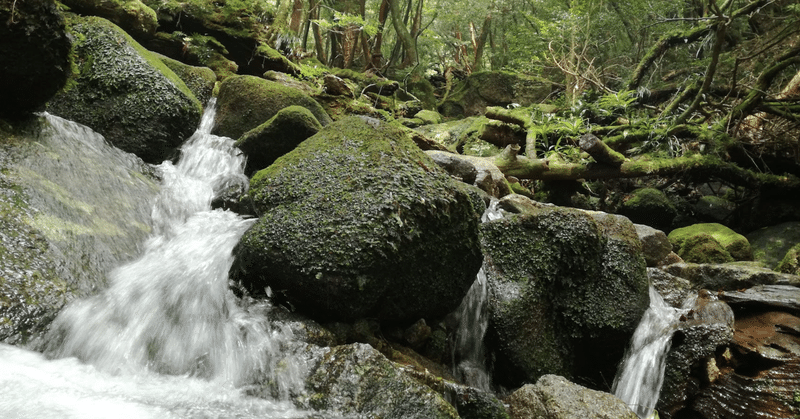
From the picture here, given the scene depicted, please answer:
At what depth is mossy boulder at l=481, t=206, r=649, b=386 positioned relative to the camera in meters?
4.59

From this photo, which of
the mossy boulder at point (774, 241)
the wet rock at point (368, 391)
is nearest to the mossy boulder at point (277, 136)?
the wet rock at point (368, 391)

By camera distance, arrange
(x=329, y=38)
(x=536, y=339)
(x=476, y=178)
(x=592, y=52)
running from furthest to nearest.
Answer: (x=329, y=38), (x=592, y=52), (x=476, y=178), (x=536, y=339)

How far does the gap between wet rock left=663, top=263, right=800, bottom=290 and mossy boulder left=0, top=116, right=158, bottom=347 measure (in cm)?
665

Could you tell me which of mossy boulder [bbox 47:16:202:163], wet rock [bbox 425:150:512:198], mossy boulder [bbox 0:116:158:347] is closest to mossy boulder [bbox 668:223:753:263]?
wet rock [bbox 425:150:512:198]

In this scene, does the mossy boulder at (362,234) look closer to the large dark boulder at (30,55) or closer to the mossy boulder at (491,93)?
the large dark boulder at (30,55)

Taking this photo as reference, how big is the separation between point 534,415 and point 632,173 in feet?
21.7

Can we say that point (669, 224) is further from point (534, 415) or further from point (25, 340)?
point (25, 340)

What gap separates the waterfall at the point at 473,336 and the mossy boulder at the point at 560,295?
0.35 feet

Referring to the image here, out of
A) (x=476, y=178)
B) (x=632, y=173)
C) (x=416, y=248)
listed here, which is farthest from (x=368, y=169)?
(x=632, y=173)

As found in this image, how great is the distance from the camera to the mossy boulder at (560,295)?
4586 millimetres

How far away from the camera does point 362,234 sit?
3.66 metres

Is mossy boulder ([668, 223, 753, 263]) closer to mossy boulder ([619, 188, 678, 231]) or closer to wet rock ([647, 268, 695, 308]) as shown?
mossy boulder ([619, 188, 678, 231])

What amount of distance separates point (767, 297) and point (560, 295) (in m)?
2.09

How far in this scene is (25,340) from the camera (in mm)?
2859
